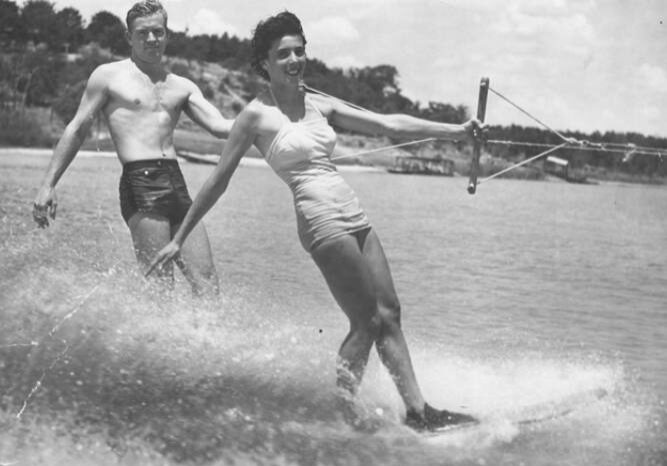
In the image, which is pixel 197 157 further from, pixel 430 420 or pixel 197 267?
pixel 430 420

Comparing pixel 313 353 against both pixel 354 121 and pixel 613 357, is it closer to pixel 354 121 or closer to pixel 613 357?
pixel 354 121

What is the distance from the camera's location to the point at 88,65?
105312 mm

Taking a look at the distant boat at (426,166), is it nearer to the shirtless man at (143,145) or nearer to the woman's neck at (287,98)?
the shirtless man at (143,145)

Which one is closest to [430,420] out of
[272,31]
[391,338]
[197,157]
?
[391,338]

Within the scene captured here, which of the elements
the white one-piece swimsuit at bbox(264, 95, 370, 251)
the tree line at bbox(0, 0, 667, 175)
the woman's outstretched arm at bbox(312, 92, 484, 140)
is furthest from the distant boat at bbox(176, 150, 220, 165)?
the white one-piece swimsuit at bbox(264, 95, 370, 251)

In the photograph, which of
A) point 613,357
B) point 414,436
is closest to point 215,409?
point 414,436

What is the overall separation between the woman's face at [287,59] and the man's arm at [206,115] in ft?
3.55

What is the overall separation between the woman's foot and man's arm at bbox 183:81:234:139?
7.11ft

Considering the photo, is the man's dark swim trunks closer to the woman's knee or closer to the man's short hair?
the man's short hair

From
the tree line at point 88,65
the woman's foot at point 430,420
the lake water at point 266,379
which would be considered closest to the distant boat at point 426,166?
the tree line at point 88,65

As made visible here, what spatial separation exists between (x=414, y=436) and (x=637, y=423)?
5.14ft

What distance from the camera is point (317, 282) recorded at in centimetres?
1334

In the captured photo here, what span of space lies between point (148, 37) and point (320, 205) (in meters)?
1.89

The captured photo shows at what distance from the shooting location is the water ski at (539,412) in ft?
16.8
